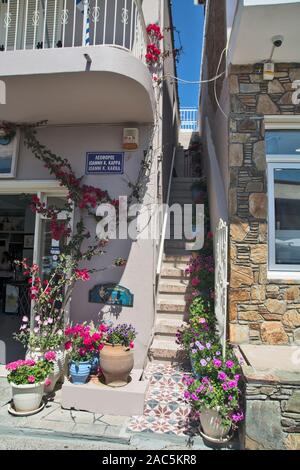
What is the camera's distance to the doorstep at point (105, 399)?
380 cm

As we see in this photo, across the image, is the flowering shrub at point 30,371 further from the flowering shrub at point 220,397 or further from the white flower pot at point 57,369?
the flowering shrub at point 220,397

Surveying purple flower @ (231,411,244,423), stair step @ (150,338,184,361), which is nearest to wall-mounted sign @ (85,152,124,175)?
stair step @ (150,338,184,361)

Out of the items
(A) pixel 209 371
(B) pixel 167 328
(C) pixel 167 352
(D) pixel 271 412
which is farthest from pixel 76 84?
(D) pixel 271 412

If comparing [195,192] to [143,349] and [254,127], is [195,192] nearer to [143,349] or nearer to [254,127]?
[254,127]

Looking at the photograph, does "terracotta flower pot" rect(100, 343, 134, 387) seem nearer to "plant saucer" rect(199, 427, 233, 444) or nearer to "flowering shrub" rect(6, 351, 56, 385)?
"flowering shrub" rect(6, 351, 56, 385)

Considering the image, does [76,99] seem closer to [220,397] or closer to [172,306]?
[172,306]

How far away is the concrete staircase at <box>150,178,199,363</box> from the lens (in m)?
4.97

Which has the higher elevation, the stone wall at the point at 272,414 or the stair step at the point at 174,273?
the stair step at the point at 174,273

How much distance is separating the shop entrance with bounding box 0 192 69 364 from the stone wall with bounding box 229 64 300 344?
2.68 meters

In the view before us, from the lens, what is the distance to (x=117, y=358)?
3949 mm

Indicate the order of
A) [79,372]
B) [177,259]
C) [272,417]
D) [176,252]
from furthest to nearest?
[176,252]
[177,259]
[79,372]
[272,417]

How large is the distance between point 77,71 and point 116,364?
335cm

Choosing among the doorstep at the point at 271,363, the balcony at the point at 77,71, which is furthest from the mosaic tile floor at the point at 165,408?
the balcony at the point at 77,71

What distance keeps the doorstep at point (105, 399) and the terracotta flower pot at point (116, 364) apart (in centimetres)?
9
